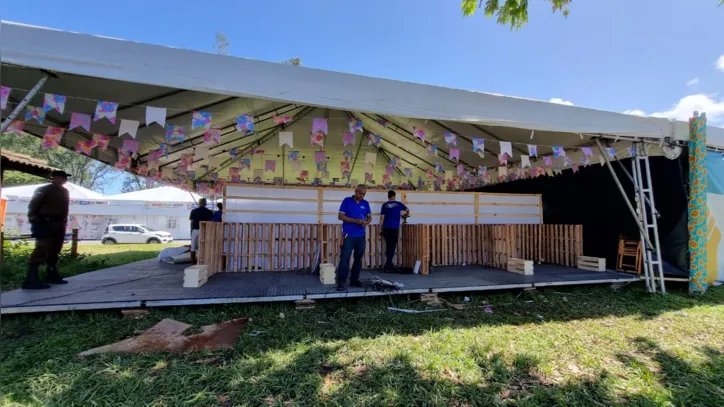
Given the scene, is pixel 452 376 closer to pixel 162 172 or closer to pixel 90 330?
pixel 90 330

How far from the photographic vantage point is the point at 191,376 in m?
2.39

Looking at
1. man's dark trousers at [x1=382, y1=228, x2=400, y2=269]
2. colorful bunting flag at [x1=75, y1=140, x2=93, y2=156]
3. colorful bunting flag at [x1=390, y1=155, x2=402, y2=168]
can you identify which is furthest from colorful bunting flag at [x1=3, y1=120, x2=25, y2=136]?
colorful bunting flag at [x1=390, y1=155, x2=402, y2=168]

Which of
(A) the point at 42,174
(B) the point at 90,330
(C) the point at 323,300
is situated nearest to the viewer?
(B) the point at 90,330

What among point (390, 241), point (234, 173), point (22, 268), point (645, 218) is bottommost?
point (22, 268)

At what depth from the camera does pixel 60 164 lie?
25.8 m

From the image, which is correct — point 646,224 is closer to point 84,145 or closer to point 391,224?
point 391,224

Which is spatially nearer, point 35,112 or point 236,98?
point 35,112

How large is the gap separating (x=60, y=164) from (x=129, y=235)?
15.5 meters

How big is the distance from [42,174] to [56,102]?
21.0 feet

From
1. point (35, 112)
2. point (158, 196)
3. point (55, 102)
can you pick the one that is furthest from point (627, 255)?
point (158, 196)

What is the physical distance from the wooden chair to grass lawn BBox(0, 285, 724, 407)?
2.12m

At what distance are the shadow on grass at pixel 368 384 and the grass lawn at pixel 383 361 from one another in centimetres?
1

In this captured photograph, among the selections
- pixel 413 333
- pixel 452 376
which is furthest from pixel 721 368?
pixel 413 333

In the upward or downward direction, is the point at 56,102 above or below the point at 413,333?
above
